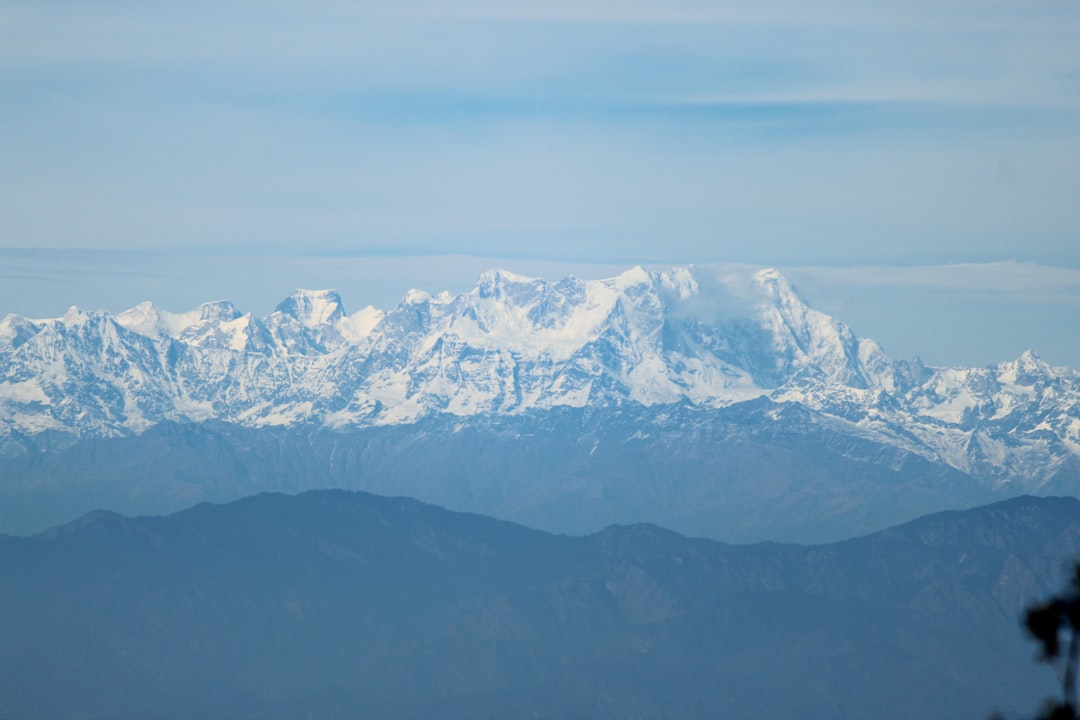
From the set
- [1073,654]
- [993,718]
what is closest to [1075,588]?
[1073,654]

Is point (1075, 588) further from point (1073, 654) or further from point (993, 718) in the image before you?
point (993, 718)

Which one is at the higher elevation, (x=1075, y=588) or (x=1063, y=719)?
(x=1075, y=588)

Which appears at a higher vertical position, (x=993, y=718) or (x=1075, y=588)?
(x=1075, y=588)
